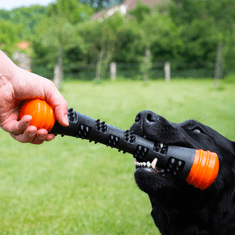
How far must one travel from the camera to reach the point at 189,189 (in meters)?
1.69

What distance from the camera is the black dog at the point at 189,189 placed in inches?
63.2

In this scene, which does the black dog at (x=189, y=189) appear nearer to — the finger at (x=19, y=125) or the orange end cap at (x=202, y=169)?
the orange end cap at (x=202, y=169)

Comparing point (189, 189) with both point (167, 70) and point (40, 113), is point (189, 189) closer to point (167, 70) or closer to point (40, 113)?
point (40, 113)

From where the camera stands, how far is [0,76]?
1301 millimetres

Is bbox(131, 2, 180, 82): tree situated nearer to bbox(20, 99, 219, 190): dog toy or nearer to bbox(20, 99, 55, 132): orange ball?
bbox(20, 99, 219, 190): dog toy

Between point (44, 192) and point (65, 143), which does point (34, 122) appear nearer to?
point (44, 192)

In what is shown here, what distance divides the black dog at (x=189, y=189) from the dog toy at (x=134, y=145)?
0.13 metres

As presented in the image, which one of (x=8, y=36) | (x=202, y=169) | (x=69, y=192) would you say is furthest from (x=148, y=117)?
A: (x=8, y=36)

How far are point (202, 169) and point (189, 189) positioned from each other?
0.94ft

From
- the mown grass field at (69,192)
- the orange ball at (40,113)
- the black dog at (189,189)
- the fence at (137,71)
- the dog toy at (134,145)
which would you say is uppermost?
the orange ball at (40,113)

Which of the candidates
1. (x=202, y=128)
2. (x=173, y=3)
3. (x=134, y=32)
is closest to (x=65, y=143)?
(x=202, y=128)

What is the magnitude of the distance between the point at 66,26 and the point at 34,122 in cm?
1662

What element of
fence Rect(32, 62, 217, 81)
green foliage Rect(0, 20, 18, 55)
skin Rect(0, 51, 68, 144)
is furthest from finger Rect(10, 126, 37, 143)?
fence Rect(32, 62, 217, 81)

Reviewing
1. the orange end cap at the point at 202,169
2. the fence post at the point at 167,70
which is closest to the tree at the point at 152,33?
the fence post at the point at 167,70
